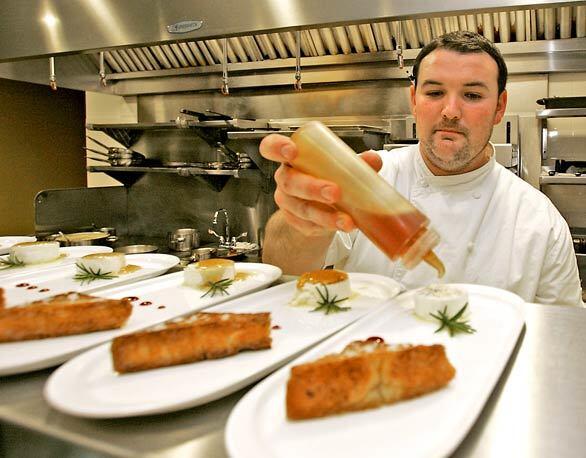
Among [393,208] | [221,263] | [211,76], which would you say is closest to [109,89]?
[211,76]

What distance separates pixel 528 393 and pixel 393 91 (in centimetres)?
369

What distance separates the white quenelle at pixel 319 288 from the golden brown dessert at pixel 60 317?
381 millimetres

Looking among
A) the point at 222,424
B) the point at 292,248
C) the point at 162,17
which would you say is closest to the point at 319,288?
the point at 222,424

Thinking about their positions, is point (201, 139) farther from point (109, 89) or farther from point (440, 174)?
point (440, 174)

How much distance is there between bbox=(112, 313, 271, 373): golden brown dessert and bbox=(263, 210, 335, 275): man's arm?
913 mm

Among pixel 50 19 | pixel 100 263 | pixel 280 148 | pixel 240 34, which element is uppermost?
pixel 50 19

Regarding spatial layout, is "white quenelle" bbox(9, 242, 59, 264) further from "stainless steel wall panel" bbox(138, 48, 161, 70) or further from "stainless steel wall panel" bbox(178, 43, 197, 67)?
"stainless steel wall panel" bbox(138, 48, 161, 70)

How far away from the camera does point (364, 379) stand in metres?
0.73

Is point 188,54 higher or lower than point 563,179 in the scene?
higher

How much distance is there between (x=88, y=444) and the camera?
0.67m

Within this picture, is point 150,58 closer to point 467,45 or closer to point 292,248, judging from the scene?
point 467,45

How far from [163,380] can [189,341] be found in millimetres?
80

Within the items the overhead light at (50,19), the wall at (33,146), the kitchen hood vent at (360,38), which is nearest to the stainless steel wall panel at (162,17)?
the overhead light at (50,19)

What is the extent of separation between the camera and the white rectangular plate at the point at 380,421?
0.62 metres
